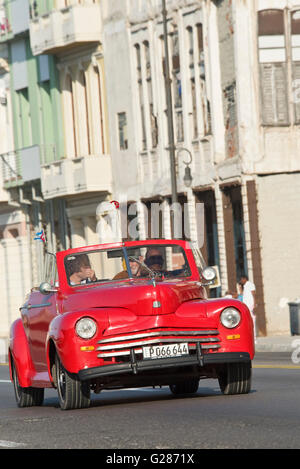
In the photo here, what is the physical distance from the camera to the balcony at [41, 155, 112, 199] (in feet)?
165

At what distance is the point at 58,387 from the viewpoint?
51.6 feet

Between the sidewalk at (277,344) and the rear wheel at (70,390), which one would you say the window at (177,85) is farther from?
the rear wheel at (70,390)

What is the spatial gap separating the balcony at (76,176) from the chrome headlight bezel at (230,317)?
3495cm

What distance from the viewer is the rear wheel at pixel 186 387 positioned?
17203 mm

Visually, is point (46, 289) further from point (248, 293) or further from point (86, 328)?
point (248, 293)

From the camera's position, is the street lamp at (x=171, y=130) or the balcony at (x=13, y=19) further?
the balcony at (x=13, y=19)

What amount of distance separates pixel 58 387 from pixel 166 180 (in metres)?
31.1

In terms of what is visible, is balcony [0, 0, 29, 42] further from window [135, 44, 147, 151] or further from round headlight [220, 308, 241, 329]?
round headlight [220, 308, 241, 329]

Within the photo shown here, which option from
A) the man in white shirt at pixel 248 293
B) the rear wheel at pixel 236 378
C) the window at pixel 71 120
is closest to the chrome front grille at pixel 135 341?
the rear wheel at pixel 236 378

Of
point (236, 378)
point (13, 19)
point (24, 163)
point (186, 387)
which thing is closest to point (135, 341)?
point (236, 378)

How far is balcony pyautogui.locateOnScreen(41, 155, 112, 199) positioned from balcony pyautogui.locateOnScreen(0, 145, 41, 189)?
995 millimetres

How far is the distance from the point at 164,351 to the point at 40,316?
7.58ft

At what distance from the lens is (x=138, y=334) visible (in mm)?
15016
